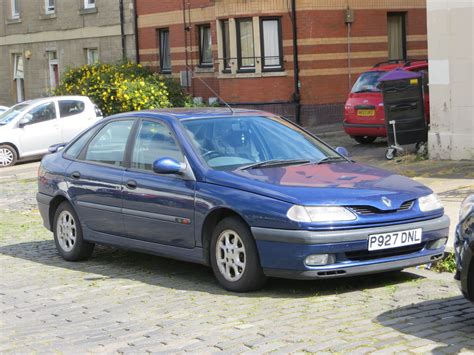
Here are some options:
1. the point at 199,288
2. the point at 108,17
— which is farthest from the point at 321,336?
the point at 108,17

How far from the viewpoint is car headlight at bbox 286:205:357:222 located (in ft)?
25.0

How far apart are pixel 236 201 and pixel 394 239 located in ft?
4.41

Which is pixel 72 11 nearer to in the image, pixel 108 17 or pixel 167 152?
pixel 108 17

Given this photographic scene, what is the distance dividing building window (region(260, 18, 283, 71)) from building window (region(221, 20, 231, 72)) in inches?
49.1

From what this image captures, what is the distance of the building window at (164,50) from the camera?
3192cm

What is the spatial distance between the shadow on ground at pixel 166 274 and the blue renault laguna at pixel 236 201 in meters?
0.25

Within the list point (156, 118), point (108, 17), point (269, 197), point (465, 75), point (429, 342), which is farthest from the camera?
point (108, 17)

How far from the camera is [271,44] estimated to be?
27250mm

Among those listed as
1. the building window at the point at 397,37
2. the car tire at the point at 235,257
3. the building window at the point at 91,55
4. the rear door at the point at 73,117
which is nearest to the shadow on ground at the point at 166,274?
the car tire at the point at 235,257

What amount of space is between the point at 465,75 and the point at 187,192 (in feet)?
30.9

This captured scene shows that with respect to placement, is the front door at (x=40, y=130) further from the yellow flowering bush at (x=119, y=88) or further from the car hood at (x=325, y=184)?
the car hood at (x=325, y=184)

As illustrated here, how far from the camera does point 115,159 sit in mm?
9672

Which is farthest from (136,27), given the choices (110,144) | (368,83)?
(110,144)

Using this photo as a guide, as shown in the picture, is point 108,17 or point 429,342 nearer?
point 429,342
